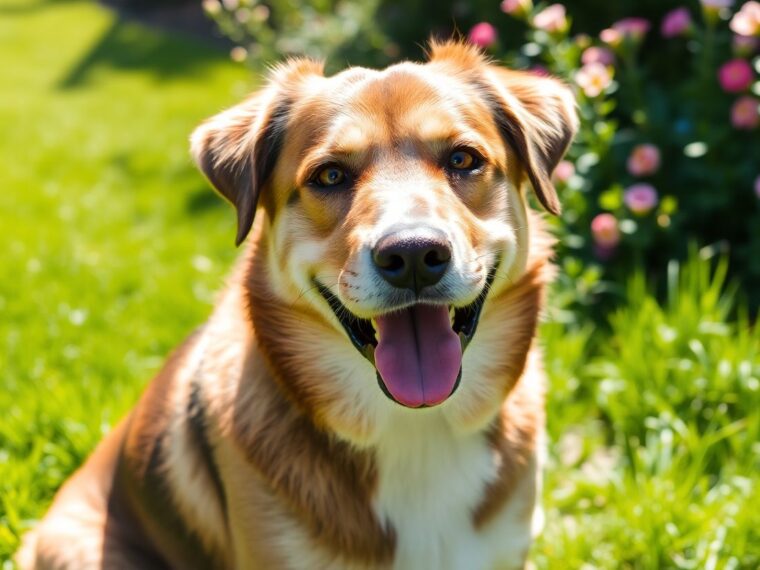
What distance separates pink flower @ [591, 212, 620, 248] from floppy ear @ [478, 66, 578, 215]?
1419 mm

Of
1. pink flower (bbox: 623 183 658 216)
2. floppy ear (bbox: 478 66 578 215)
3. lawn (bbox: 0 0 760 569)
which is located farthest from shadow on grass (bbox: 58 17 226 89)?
floppy ear (bbox: 478 66 578 215)

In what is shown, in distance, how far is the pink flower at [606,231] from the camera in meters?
4.54

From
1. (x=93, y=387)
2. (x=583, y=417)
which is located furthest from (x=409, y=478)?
(x=93, y=387)

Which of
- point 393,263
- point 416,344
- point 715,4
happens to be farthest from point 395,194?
point 715,4

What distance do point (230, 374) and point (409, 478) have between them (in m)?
0.67

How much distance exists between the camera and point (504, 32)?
6551 mm

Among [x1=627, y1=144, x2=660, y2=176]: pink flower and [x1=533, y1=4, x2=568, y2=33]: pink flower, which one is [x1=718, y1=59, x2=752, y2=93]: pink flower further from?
[x1=533, y1=4, x2=568, y2=33]: pink flower

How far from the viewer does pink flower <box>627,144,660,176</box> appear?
182 inches

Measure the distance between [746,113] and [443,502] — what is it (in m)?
2.78

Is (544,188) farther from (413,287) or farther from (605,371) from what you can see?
(605,371)

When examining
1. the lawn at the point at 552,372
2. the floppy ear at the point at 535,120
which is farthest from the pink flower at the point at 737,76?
the floppy ear at the point at 535,120

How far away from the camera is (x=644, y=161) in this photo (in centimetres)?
464

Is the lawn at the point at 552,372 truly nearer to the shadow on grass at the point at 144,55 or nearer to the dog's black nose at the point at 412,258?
the dog's black nose at the point at 412,258

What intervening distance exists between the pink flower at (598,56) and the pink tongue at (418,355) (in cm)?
264
